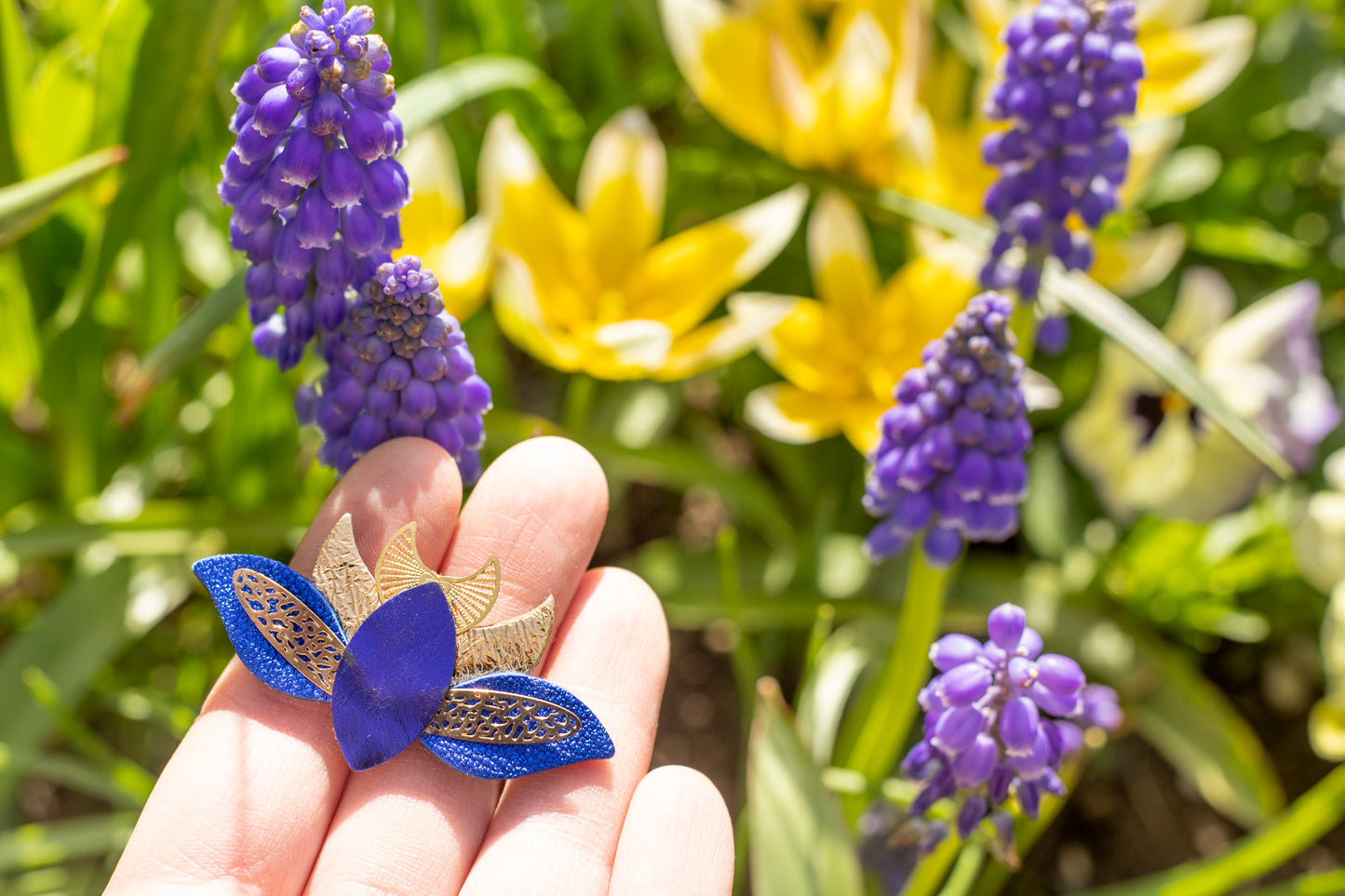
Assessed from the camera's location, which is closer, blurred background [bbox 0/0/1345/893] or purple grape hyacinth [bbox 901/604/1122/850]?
purple grape hyacinth [bbox 901/604/1122/850]

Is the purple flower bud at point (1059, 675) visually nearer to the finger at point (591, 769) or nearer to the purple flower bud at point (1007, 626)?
the purple flower bud at point (1007, 626)

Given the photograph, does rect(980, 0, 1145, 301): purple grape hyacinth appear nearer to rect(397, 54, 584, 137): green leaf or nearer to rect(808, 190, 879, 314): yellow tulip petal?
rect(808, 190, 879, 314): yellow tulip petal

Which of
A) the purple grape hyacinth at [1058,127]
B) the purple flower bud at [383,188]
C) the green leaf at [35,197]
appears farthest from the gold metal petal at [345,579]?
the purple grape hyacinth at [1058,127]

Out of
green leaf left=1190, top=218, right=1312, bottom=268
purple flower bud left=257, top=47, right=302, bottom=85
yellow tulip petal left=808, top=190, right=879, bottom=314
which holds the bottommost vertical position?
green leaf left=1190, top=218, right=1312, bottom=268

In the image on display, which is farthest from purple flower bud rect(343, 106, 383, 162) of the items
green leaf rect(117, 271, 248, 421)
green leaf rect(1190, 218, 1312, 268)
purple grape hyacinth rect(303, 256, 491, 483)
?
green leaf rect(1190, 218, 1312, 268)

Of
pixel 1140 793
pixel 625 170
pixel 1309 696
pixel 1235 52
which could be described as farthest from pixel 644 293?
pixel 1309 696
